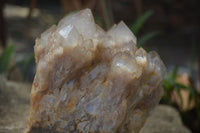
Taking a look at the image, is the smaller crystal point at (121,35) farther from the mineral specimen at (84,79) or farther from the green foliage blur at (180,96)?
the green foliage blur at (180,96)

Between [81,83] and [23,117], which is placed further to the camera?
[23,117]

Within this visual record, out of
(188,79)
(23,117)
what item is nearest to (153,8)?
(188,79)

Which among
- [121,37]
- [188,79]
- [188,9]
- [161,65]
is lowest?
[188,9]

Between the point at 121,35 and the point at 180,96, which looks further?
the point at 180,96

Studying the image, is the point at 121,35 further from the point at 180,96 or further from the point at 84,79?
the point at 180,96

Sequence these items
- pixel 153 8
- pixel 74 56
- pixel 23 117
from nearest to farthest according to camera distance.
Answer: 1. pixel 74 56
2. pixel 23 117
3. pixel 153 8

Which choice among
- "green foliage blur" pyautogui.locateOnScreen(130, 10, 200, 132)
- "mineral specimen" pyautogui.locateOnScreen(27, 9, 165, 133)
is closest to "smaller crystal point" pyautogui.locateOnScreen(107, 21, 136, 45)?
"mineral specimen" pyautogui.locateOnScreen(27, 9, 165, 133)

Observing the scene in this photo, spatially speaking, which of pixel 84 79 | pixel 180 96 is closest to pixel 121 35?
pixel 84 79

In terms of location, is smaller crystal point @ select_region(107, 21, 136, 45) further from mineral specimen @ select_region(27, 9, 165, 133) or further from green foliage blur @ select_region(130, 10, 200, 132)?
green foliage blur @ select_region(130, 10, 200, 132)

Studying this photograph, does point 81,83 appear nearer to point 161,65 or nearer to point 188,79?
point 161,65
